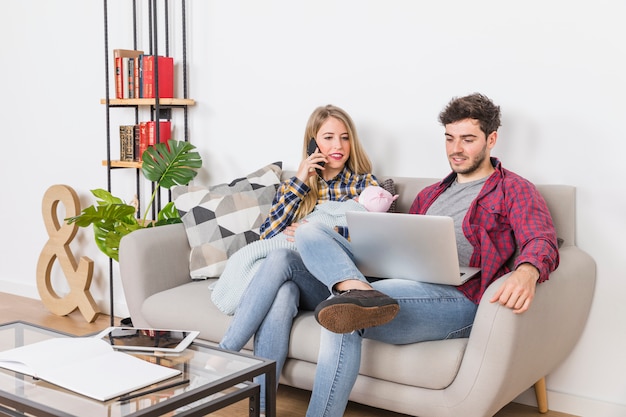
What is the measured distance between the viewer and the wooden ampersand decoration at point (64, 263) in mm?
3988

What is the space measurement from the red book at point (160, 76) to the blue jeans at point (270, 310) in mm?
1473

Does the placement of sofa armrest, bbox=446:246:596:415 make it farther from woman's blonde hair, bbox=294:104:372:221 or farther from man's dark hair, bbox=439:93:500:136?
woman's blonde hair, bbox=294:104:372:221

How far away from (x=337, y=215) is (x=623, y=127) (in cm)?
102

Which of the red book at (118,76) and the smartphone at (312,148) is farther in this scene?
the red book at (118,76)

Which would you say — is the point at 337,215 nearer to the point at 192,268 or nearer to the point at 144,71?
the point at 192,268

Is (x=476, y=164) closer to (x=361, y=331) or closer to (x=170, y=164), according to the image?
(x=361, y=331)

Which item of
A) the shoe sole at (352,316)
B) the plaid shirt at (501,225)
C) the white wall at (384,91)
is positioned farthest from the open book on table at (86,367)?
the white wall at (384,91)

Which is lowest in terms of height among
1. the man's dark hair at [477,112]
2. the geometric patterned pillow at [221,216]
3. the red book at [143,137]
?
the geometric patterned pillow at [221,216]

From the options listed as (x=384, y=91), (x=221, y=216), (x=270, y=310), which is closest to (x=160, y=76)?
(x=221, y=216)

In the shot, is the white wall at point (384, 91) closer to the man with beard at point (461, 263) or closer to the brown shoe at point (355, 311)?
the man with beard at point (461, 263)

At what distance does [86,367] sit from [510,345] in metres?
1.09

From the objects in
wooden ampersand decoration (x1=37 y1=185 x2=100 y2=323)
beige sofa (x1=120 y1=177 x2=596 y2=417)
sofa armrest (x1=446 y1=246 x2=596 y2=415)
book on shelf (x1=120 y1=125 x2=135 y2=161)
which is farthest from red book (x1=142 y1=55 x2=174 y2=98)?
sofa armrest (x1=446 y1=246 x2=596 y2=415)

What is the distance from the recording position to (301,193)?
9.41 feet

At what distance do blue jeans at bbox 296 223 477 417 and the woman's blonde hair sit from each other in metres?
0.59
